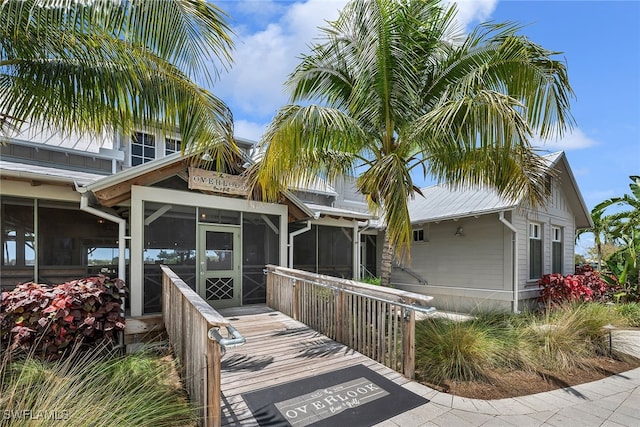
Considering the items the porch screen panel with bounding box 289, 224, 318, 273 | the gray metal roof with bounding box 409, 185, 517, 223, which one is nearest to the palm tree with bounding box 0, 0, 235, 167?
the gray metal roof with bounding box 409, 185, 517, 223

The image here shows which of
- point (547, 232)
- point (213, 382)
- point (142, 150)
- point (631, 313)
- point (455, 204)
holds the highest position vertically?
point (142, 150)

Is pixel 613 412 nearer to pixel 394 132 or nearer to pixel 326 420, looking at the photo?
pixel 326 420

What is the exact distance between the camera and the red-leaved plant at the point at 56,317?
471 centimetres

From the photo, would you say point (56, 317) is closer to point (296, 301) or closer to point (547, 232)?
point (296, 301)

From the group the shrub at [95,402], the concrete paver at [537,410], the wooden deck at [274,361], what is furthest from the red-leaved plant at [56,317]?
the concrete paver at [537,410]

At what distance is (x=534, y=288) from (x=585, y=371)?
5.38 meters

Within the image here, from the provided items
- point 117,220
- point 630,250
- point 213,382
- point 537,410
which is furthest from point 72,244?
point 630,250

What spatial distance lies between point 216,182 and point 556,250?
11.5 m

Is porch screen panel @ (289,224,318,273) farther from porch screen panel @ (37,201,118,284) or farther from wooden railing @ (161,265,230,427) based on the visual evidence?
wooden railing @ (161,265,230,427)

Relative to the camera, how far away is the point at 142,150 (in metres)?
10.7

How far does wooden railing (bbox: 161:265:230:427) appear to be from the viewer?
9.16 feet

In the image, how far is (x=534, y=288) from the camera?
9539mm

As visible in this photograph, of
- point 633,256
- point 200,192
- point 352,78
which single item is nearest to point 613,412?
point 352,78

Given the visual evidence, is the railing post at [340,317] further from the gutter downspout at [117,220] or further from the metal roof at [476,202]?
the metal roof at [476,202]
